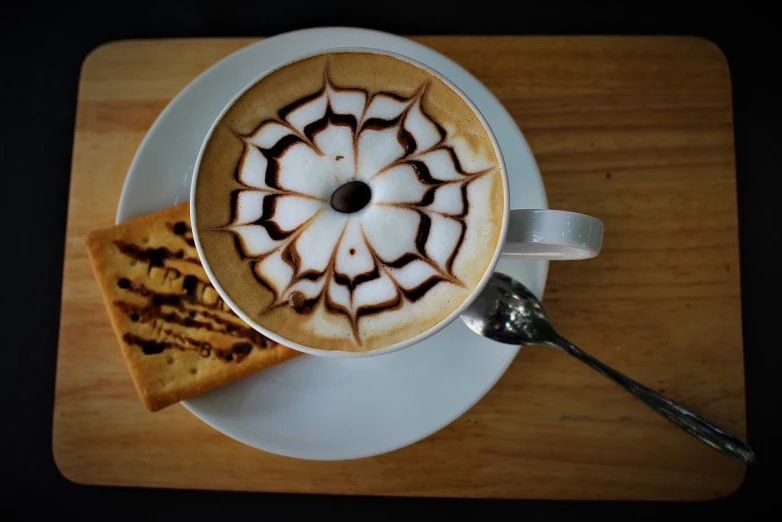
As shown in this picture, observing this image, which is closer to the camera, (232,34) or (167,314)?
(167,314)

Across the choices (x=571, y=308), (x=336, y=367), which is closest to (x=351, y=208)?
(x=336, y=367)

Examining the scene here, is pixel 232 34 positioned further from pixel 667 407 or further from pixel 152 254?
pixel 667 407

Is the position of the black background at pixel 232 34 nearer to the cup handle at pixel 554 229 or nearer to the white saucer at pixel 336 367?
the white saucer at pixel 336 367

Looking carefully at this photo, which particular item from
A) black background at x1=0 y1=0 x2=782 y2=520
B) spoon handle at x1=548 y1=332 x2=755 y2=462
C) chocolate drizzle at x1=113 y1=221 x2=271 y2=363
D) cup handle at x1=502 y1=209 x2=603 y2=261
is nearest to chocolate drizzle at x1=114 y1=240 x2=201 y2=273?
chocolate drizzle at x1=113 y1=221 x2=271 y2=363

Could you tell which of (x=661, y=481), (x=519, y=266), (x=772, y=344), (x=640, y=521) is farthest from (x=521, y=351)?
(x=772, y=344)

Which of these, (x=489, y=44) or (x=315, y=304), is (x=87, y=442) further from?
(x=489, y=44)

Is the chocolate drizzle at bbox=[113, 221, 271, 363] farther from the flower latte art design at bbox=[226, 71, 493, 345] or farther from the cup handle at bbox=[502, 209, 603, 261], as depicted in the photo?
the cup handle at bbox=[502, 209, 603, 261]

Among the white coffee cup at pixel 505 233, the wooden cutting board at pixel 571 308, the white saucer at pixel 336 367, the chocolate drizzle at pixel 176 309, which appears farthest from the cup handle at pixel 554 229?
the chocolate drizzle at pixel 176 309
